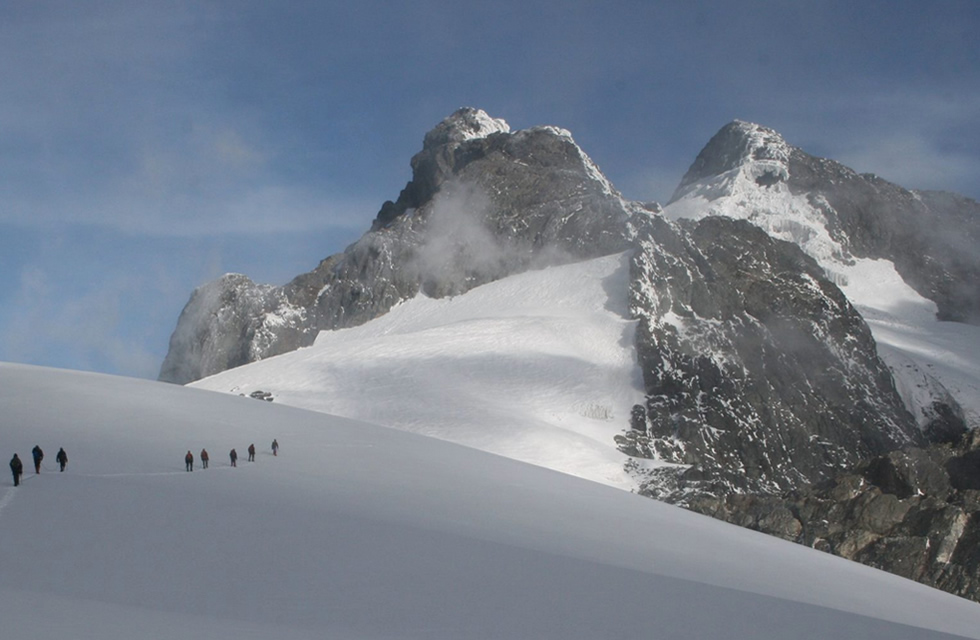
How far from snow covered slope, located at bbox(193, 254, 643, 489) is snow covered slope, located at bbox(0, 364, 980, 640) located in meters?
29.3

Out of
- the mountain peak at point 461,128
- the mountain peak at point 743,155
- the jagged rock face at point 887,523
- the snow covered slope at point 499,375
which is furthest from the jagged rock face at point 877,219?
the jagged rock face at point 887,523

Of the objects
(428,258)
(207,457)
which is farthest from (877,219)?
(207,457)

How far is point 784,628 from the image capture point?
15734mm

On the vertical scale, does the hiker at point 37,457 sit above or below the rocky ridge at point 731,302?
below

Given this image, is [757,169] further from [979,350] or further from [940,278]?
[979,350]

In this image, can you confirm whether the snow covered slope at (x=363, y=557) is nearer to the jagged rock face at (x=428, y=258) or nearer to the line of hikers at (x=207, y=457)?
the line of hikers at (x=207, y=457)

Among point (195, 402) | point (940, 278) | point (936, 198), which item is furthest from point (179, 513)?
point (936, 198)

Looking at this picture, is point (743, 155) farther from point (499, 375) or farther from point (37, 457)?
point (37, 457)

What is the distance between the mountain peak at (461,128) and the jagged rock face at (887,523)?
10055 cm

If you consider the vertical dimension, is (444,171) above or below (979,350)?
above

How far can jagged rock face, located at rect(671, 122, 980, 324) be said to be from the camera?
439 ft

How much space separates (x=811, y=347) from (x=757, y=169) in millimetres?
72273

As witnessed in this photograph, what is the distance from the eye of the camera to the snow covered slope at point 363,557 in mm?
13211

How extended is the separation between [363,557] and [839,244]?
136 meters
